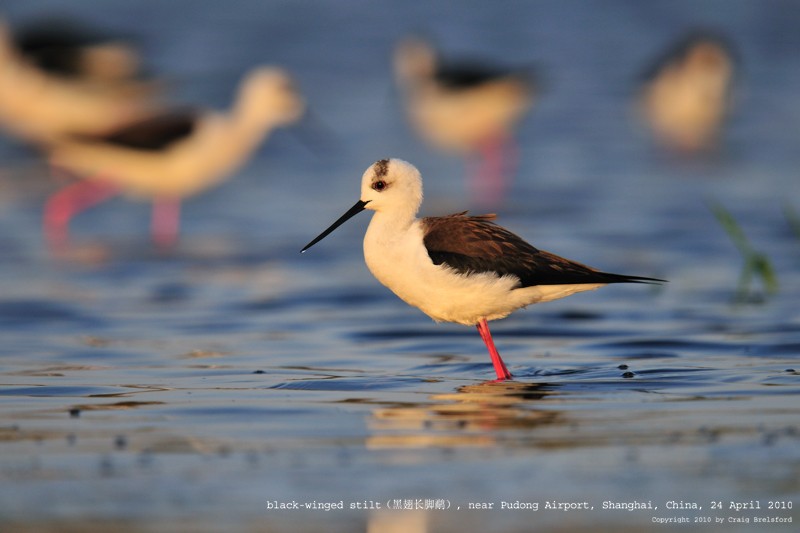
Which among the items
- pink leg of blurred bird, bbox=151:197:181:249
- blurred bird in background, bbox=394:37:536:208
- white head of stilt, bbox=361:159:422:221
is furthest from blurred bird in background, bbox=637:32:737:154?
white head of stilt, bbox=361:159:422:221

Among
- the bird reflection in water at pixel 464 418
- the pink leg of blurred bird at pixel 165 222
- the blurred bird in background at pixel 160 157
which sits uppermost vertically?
the blurred bird in background at pixel 160 157

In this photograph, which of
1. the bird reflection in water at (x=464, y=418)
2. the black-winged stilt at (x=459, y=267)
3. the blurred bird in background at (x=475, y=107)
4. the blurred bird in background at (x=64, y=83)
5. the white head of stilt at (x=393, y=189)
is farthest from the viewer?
the blurred bird in background at (x=64, y=83)

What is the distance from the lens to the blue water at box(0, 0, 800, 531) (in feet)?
15.6

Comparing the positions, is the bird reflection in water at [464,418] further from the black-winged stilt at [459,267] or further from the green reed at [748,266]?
the green reed at [748,266]

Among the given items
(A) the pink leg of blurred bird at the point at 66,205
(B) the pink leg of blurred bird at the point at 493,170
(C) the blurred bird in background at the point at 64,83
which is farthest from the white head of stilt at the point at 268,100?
(C) the blurred bird in background at the point at 64,83

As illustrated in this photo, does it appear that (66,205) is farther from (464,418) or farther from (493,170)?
(464,418)

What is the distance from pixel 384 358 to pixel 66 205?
644 centimetres

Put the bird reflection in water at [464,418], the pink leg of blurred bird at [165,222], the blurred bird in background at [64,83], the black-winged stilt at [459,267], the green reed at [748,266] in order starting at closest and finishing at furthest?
the bird reflection in water at [464,418], the black-winged stilt at [459,267], the green reed at [748,266], the pink leg of blurred bird at [165,222], the blurred bird in background at [64,83]

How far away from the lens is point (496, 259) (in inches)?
274

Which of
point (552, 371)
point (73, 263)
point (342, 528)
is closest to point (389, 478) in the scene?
point (342, 528)

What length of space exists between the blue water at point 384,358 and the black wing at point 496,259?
46cm

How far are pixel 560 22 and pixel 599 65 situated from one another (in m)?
3.23

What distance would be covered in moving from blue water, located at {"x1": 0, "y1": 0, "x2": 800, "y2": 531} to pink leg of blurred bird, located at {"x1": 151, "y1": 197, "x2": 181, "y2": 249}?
19cm

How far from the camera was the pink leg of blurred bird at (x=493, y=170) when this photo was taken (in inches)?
569
